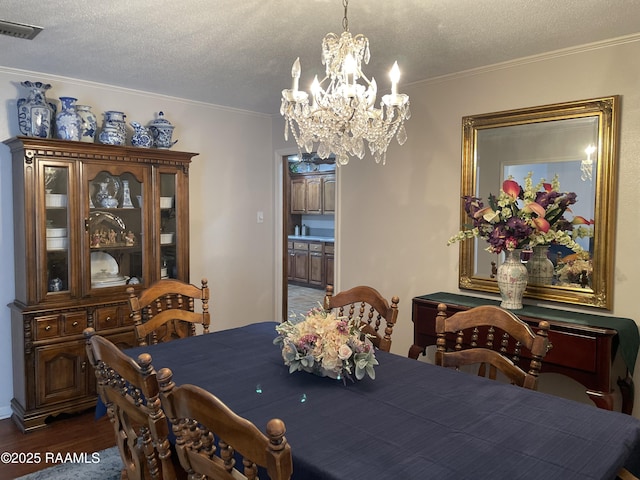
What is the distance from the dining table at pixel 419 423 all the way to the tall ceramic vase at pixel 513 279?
108 centimetres

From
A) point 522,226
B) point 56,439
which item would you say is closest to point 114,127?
point 56,439

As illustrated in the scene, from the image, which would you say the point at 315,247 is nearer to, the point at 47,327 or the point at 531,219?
the point at 47,327

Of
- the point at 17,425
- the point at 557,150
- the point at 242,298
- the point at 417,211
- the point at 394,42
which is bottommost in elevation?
the point at 17,425

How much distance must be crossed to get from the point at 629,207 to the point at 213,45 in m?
2.55

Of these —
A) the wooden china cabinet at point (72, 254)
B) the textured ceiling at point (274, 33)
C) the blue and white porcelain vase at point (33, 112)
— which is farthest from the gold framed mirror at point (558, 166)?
the blue and white porcelain vase at point (33, 112)

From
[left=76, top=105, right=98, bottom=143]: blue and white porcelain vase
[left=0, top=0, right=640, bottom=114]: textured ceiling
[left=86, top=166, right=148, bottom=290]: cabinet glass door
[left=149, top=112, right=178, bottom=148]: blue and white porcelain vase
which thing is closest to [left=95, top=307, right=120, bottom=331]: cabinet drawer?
[left=86, top=166, right=148, bottom=290]: cabinet glass door

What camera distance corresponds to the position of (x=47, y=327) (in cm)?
320

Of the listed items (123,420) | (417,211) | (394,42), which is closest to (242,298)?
(417,211)

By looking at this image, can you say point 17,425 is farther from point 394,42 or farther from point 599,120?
point 599,120

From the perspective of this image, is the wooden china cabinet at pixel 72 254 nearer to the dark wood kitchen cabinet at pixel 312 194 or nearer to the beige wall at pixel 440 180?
the beige wall at pixel 440 180

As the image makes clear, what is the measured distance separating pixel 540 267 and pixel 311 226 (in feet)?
20.6

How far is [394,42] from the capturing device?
2727mm

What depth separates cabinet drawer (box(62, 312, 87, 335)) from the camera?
3.28 metres

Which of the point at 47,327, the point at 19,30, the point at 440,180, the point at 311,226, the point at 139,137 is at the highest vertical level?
the point at 19,30
